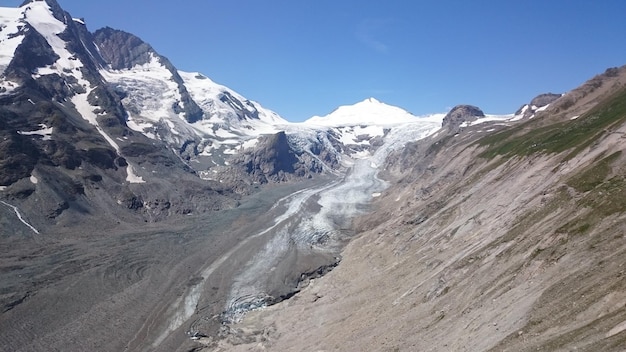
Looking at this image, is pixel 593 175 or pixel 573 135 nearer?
pixel 593 175

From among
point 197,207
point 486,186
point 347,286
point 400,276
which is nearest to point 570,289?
point 400,276

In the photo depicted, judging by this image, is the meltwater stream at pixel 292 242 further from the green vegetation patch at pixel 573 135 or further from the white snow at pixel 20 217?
the white snow at pixel 20 217

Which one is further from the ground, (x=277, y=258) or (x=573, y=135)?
(x=573, y=135)

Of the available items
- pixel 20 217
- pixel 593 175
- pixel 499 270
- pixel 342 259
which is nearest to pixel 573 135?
pixel 593 175

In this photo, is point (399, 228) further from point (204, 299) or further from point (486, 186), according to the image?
point (204, 299)

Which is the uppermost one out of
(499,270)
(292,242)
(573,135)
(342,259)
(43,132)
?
(43,132)

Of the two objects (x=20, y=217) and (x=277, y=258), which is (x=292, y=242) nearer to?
(x=277, y=258)
